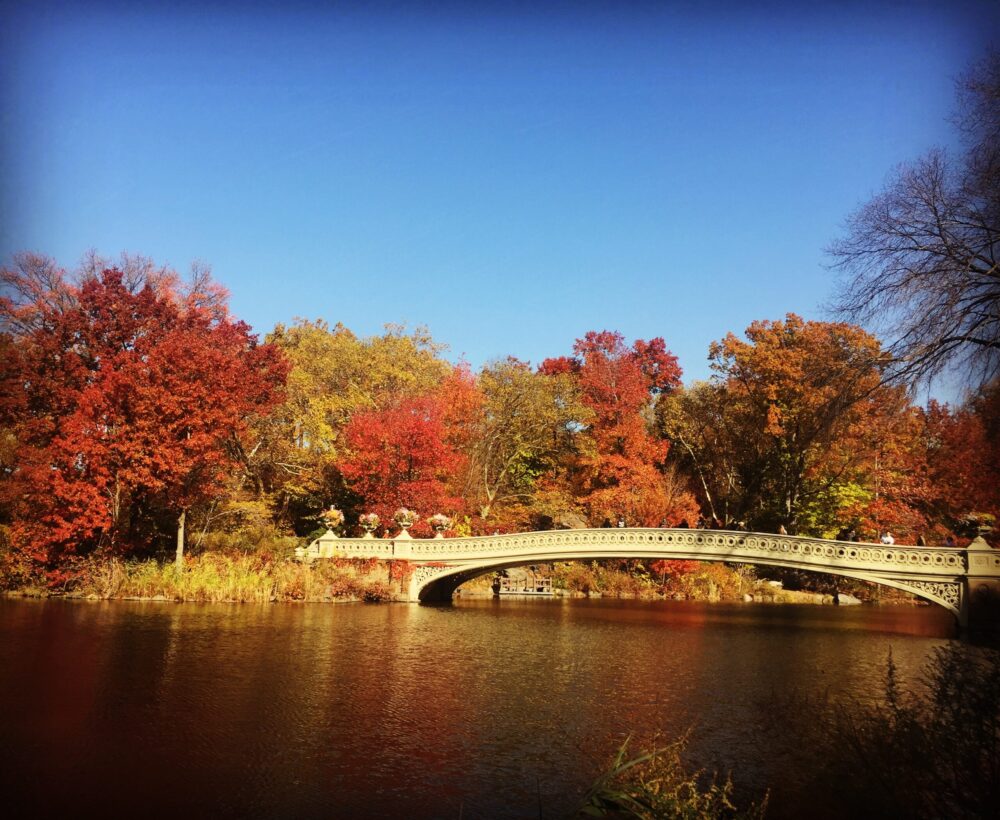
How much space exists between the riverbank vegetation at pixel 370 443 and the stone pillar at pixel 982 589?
1.27 m

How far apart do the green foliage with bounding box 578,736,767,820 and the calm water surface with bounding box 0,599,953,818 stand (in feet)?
1.61

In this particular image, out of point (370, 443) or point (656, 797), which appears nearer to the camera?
point (656, 797)

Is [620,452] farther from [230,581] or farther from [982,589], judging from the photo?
[230,581]

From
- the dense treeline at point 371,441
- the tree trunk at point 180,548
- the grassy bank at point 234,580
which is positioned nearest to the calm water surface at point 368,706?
the grassy bank at point 234,580

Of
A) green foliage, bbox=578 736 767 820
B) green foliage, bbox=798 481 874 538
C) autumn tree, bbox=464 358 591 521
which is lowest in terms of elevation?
green foliage, bbox=578 736 767 820

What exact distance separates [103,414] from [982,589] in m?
26.8

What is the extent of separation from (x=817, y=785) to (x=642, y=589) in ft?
86.9

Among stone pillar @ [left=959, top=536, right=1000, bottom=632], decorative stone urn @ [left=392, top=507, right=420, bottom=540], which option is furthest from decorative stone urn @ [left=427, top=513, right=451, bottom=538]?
stone pillar @ [left=959, top=536, right=1000, bottom=632]

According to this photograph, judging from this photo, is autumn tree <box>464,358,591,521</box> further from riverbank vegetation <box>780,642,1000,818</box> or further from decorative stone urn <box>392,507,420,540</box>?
riverbank vegetation <box>780,642,1000,818</box>

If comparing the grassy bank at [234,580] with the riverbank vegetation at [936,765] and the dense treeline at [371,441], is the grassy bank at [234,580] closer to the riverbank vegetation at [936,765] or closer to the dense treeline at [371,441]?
the dense treeline at [371,441]

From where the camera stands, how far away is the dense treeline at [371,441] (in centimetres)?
2305

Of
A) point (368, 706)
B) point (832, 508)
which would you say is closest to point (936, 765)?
point (368, 706)

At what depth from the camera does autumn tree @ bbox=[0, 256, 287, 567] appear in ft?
73.9

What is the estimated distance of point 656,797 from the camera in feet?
19.7
